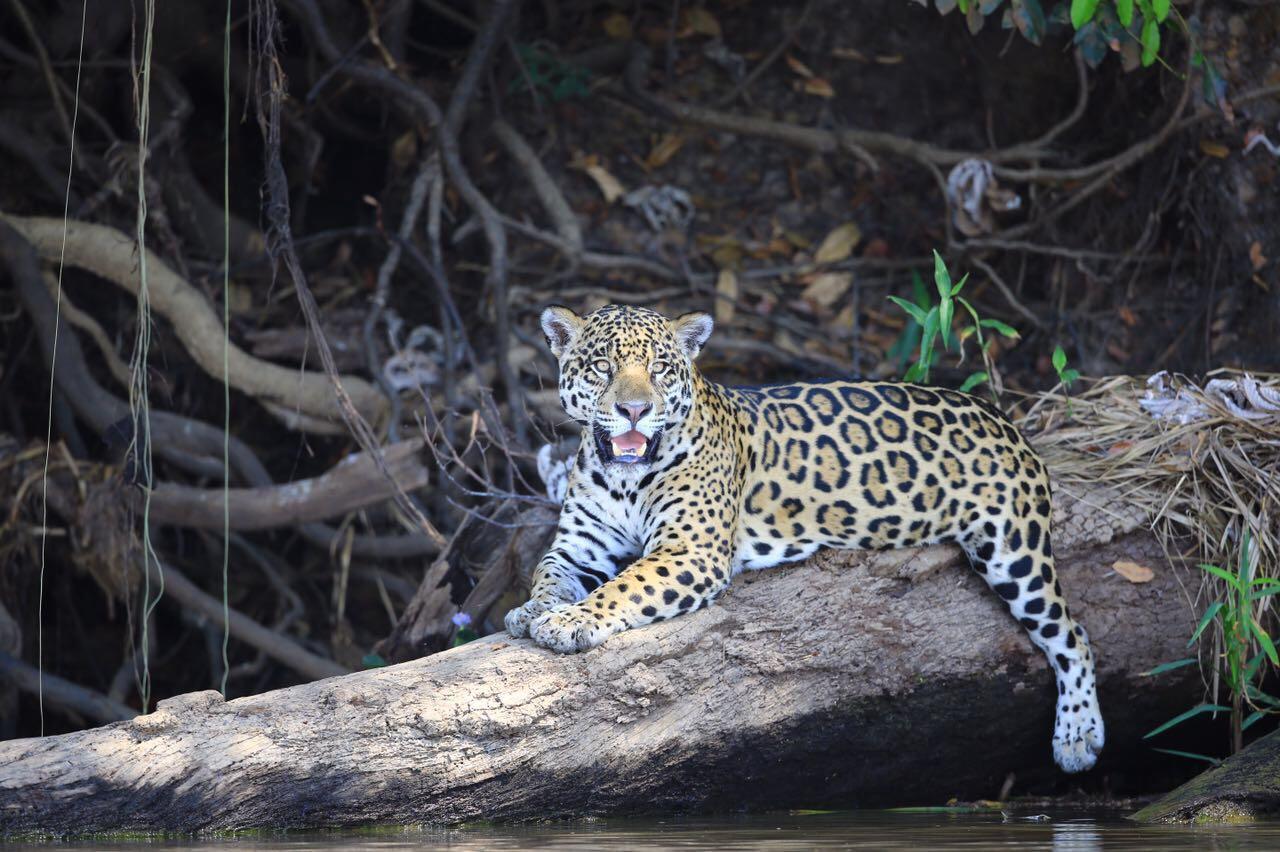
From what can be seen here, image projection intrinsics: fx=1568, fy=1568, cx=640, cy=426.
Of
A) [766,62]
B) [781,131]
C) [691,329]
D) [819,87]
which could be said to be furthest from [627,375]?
[819,87]

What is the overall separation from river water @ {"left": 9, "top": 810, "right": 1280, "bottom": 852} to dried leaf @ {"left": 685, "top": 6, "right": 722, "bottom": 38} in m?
6.16

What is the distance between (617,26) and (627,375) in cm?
511

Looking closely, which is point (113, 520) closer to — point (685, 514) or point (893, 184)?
point (685, 514)

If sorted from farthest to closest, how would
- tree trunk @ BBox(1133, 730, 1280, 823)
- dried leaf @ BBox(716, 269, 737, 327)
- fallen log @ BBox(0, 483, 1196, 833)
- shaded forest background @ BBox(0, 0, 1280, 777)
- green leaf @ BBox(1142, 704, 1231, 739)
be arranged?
dried leaf @ BBox(716, 269, 737, 327) < shaded forest background @ BBox(0, 0, 1280, 777) < green leaf @ BBox(1142, 704, 1231, 739) < tree trunk @ BBox(1133, 730, 1280, 823) < fallen log @ BBox(0, 483, 1196, 833)

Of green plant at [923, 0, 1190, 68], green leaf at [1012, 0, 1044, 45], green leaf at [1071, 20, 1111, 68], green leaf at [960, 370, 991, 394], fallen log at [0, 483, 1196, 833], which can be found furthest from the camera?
green leaf at [1071, 20, 1111, 68]

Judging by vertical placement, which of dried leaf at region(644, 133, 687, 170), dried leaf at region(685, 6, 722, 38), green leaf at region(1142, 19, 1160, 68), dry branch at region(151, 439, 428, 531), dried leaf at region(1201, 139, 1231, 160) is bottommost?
dry branch at region(151, 439, 428, 531)

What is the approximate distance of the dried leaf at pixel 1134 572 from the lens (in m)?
6.14

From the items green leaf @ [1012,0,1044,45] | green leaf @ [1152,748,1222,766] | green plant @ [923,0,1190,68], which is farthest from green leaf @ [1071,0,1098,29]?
green leaf @ [1152,748,1222,766]

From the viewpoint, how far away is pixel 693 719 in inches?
213

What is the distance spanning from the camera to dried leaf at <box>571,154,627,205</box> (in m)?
10.1

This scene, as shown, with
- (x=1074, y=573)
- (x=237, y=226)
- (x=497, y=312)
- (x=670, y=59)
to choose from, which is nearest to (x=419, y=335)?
(x=497, y=312)

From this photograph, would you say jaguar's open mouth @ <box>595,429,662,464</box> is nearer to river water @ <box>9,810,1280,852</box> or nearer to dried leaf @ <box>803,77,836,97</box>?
river water @ <box>9,810,1280,852</box>

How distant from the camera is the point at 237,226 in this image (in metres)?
9.74

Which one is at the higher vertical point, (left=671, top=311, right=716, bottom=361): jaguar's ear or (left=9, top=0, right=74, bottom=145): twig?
(left=9, top=0, right=74, bottom=145): twig
